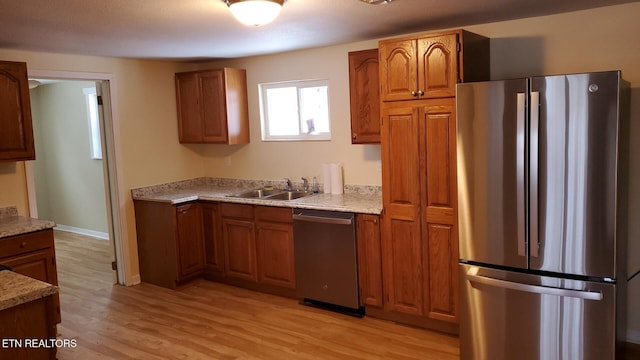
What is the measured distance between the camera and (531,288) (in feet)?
9.27

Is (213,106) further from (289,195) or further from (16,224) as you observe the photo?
(16,224)

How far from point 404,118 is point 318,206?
3.36 ft

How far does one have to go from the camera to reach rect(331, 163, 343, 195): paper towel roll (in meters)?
4.58

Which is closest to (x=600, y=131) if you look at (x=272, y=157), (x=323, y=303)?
(x=323, y=303)

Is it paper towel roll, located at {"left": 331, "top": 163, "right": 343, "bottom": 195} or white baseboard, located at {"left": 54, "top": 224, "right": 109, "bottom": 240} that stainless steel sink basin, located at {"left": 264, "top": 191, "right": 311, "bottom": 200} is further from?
white baseboard, located at {"left": 54, "top": 224, "right": 109, "bottom": 240}

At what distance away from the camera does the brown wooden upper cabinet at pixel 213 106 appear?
16.5 feet

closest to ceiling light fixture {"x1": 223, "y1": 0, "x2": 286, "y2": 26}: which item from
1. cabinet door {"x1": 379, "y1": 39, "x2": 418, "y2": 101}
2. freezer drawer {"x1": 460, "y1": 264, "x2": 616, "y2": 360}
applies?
cabinet door {"x1": 379, "y1": 39, "x2": 418, "y2": 101}

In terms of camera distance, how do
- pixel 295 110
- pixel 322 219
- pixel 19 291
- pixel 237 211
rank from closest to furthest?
pixel 19 291, pixel 322 219, pixel 237 211, pixel 295 110

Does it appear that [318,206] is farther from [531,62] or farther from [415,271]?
[531,62]

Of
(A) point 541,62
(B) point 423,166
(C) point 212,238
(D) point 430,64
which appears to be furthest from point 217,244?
(A) point 541,62

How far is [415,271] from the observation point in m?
3.66

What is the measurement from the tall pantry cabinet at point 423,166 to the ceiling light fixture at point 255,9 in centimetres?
116

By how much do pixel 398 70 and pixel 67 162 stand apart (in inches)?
227

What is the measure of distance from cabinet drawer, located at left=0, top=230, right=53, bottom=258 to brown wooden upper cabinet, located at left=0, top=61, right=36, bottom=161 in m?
0.63
